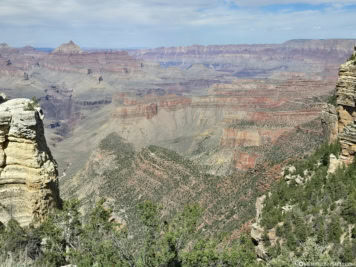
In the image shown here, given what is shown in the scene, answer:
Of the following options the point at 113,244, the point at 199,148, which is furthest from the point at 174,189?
the point at 199,148

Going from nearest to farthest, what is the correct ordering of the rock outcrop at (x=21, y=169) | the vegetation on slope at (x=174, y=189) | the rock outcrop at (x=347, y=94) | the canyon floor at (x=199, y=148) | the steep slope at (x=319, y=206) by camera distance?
the steep slope at (x=319, y=206), the rock outcrop at (x=21, y=169), the rock outcrop at (x=347, y=94), the vegetation on slope at (x=174, y=189), the canyon floor at (x=199, y=148)

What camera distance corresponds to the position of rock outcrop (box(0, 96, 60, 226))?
21234 millimetres

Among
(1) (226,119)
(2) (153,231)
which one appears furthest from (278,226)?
Result: (1) (226,119)

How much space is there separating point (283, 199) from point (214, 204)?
16258mm

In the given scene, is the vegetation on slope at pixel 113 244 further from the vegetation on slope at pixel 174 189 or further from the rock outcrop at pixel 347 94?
the rock outcrop at pixel 347 94

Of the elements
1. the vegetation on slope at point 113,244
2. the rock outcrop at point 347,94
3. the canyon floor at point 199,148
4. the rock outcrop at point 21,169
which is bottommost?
the canyon floor at point 199,148

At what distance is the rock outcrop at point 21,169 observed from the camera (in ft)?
69.7

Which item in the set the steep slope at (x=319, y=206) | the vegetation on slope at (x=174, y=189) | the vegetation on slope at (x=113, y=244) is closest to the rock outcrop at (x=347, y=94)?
the steep slope at (x=319, y=206)

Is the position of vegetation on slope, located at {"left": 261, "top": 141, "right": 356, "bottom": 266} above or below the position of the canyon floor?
above

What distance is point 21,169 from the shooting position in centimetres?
2155

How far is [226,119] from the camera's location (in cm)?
12581

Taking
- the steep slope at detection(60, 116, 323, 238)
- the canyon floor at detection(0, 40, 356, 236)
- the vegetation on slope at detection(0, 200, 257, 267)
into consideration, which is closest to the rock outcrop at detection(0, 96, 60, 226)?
the vegetation on slope at detection(0, 200, 257, 267)

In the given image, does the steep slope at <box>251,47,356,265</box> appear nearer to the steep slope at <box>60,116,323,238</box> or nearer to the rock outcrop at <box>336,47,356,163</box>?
the rock outcrop at <box>336,47,356,163</box>

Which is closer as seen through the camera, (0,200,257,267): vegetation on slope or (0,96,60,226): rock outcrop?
(0,200,257,267): vegetation on slope
